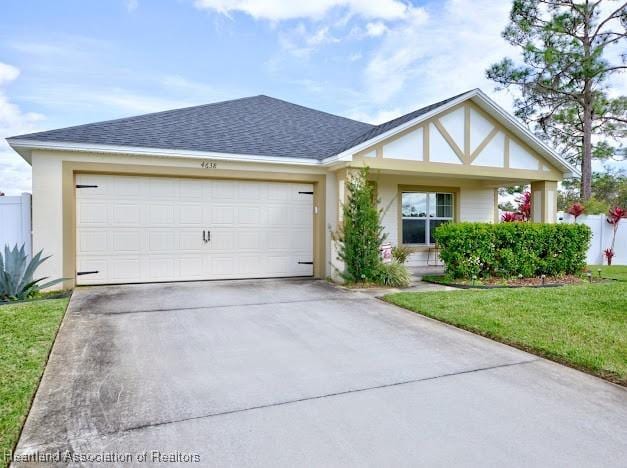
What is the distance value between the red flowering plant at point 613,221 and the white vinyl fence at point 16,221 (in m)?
16.3

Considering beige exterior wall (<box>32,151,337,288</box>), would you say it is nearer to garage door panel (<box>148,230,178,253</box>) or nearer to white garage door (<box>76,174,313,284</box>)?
white garage door (<box>76,174,313,284</box>)

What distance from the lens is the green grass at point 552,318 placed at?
430 centimetres

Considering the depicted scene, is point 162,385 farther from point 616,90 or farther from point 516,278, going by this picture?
point 616,90

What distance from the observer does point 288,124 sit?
11.7 meters

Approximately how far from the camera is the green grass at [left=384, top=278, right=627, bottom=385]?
4.30 m

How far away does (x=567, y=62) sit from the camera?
16391 mm

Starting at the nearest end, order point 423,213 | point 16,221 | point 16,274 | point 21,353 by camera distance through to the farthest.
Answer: point 21,353 → point 16,274 → point 16,221 → point 423,213

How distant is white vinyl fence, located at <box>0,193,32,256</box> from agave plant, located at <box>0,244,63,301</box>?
69 cm

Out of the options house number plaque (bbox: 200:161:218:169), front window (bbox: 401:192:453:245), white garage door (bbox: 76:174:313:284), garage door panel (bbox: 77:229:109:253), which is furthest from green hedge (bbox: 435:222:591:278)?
garage door panel (bbox: 77:229:109:253)

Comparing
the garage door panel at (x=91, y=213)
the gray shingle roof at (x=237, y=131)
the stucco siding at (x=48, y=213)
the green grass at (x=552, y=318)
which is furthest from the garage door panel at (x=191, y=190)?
the green grass at (x=552, y=318)

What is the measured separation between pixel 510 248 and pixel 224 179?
6.54 metres

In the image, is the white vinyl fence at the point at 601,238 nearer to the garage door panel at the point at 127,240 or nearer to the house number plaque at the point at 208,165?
the house number plaque at the point at 208,165

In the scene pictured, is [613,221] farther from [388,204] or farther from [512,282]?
[388,204]

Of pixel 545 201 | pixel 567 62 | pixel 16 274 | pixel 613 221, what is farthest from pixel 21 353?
pixel 567 62
